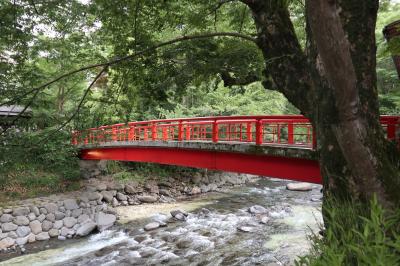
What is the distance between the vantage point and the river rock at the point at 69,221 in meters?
16.0

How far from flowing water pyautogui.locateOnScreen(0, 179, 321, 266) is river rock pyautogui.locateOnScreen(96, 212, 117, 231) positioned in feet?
1.38

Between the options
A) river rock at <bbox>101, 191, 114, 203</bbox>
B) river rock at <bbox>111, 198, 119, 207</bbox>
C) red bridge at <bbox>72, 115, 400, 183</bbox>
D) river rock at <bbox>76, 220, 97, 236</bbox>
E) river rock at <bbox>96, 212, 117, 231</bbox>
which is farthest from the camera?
river rock at <bbox>101, 191, 114, 203</bbox>

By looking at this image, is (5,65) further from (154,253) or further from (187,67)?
(154,253)

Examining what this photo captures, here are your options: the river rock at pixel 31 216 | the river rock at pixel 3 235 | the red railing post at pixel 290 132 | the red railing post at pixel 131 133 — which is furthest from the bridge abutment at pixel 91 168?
the red railing post at pixel 290 132

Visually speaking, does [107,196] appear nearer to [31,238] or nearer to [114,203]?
[114,203]

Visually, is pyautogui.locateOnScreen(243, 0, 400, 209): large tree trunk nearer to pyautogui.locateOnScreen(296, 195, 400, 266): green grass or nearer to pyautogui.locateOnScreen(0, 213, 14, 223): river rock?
pyautogui.locateOnScreen(296, 195, 400, 266): green grass

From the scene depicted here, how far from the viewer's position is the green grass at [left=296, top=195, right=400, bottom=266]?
246 centimetres

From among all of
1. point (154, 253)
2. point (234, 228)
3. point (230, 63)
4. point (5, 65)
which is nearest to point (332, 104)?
point (230, 63)

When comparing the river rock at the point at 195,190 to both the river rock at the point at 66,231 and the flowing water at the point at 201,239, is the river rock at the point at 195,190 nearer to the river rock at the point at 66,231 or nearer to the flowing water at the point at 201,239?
the flowing water at the point at 201,239

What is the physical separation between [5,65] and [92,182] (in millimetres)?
15315

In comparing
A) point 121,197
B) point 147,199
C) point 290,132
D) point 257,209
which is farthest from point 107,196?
point 290,132

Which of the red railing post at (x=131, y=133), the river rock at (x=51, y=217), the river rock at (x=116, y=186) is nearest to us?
the river rock at (x=51, y=217)

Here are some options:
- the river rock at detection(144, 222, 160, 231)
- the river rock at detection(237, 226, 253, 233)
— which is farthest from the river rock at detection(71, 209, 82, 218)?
the river rock at detection(237, 226, 253, 233)

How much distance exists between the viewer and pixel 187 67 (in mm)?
7391
